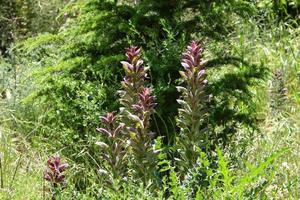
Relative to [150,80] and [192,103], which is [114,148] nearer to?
[192,103]

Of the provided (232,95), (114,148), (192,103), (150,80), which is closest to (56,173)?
(114,148)

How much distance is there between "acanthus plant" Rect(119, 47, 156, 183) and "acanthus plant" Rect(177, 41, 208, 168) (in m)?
0.19

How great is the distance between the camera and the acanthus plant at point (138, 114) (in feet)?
9.96

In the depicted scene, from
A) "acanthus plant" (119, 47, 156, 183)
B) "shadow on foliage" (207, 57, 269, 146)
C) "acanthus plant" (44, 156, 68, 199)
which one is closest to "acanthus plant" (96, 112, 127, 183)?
"acanthus plant" (119, 47, 156, 183)

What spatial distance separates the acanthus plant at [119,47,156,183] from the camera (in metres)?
3.04

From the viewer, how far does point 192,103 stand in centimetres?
313

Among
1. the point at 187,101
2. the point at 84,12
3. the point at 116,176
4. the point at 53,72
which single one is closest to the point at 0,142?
the point at 53,72

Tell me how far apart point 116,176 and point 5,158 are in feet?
3.84

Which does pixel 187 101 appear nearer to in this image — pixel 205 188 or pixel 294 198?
pixel 205 188

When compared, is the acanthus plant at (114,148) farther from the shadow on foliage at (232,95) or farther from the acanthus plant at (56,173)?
the shadow on foliage at (232,95)

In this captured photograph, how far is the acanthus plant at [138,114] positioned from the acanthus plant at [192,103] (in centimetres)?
19

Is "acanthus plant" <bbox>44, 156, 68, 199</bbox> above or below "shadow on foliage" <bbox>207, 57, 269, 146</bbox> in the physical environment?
above

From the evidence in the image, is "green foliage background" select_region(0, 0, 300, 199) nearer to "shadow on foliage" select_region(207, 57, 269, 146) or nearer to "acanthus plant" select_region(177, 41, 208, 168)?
"shadow on foliage" select_region(207, 57, 269, 146)

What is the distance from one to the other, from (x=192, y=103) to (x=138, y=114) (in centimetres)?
29
